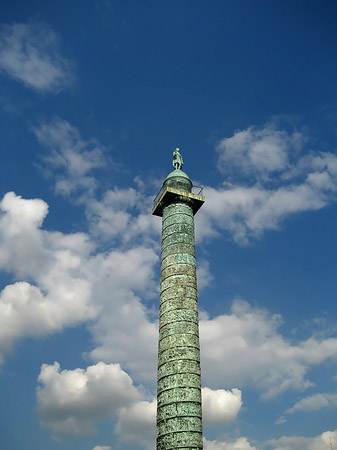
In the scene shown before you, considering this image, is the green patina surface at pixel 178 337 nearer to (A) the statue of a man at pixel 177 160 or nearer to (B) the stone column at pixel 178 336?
(B) the stone column at pixel 178 336

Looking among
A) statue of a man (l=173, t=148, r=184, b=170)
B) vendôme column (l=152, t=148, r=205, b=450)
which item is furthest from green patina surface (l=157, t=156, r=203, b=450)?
statue of a man (l=173, t=148, r=184, b=170)

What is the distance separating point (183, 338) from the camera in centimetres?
1397

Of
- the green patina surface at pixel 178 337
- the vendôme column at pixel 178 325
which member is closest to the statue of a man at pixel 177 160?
the vendôme column at pixel 178 325

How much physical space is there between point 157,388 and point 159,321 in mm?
2290

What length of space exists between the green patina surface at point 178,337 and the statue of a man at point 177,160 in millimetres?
2495

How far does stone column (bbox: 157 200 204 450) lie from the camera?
12.6 m

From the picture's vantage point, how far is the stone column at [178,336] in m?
12.6

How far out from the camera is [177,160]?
64.1 feet

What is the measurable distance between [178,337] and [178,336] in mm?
34

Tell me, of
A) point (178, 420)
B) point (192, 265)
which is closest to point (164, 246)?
point (192, 265)

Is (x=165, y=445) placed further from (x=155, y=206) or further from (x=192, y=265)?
(x=155, y=206)

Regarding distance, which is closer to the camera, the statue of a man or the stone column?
the stone column

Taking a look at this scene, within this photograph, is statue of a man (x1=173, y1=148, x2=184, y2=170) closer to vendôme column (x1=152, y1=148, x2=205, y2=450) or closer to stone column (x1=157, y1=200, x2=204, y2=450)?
vendôme column (x1=152, y1=148, x2=205, y2=450)

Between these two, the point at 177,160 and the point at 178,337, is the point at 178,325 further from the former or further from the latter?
the point at 177,160
